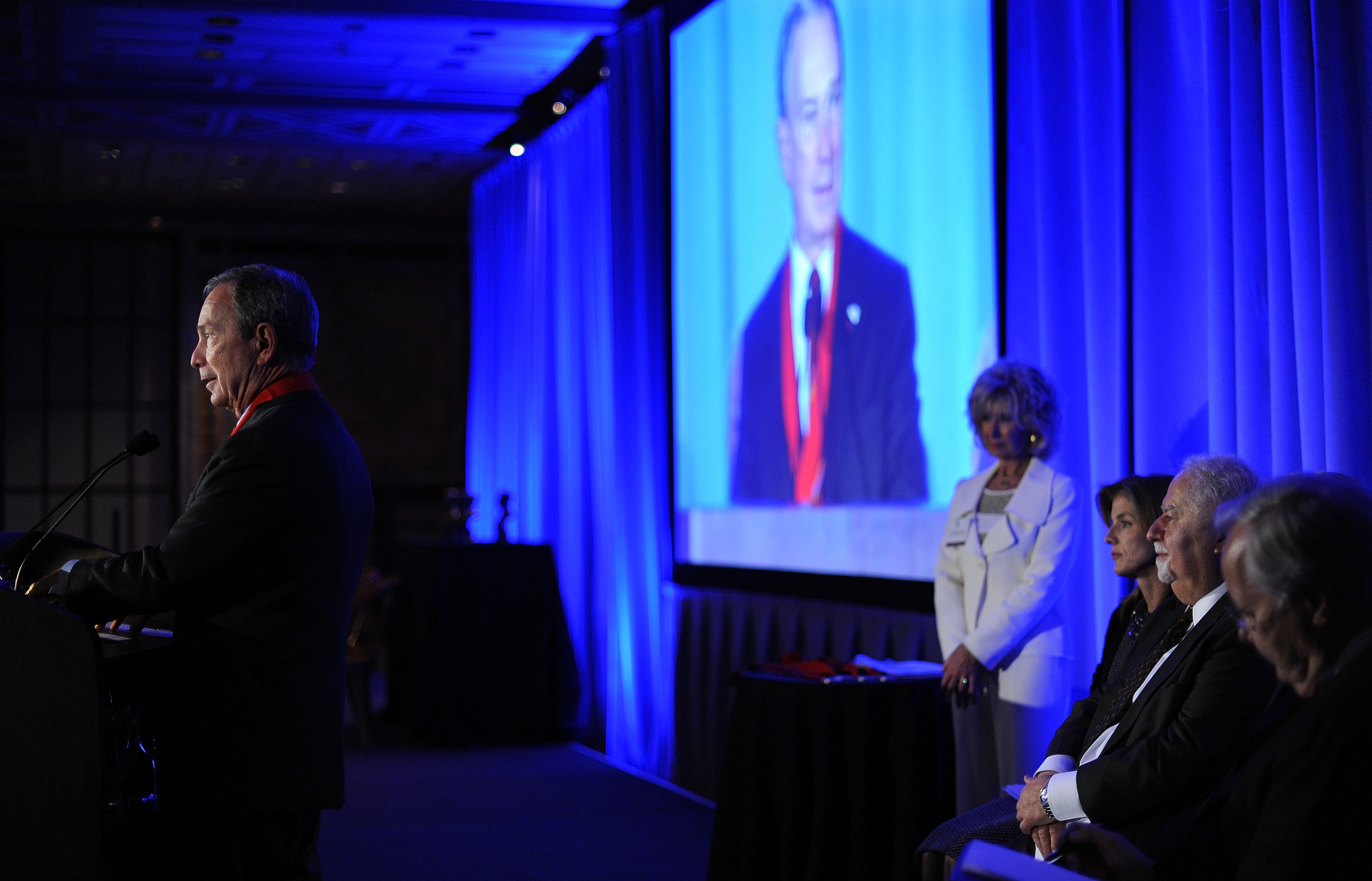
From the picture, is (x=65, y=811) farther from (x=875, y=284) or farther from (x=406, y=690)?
(x=406, y=690)

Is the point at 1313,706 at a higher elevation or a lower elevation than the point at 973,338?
lower

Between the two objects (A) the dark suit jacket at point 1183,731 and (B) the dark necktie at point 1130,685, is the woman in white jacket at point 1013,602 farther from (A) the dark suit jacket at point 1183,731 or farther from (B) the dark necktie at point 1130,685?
(A) the dark suit jacket at point 1183,731

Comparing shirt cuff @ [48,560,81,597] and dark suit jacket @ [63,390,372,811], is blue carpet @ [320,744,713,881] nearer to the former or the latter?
dark suit jacket @ [63,390,372,811]

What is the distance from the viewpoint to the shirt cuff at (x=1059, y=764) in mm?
2902

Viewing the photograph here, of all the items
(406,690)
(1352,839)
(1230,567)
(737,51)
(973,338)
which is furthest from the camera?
(406,690)

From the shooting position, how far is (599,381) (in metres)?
7.66

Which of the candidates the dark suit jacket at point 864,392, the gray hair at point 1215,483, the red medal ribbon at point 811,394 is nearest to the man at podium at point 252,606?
the gray hair at point 1215,483

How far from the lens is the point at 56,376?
11461 mm

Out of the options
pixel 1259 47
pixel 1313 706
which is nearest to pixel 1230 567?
pixel 1313 706

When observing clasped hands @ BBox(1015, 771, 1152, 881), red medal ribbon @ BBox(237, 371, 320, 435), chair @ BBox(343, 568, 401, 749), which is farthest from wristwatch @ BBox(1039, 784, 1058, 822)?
chair @ BBox(343, 568, 401, 749)

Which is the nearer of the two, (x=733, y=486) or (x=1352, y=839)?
(x=1352, y=839)

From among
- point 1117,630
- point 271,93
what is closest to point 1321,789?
point 1117,630

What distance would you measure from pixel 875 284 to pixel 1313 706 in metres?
3.50

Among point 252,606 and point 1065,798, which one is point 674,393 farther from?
point 252,606
